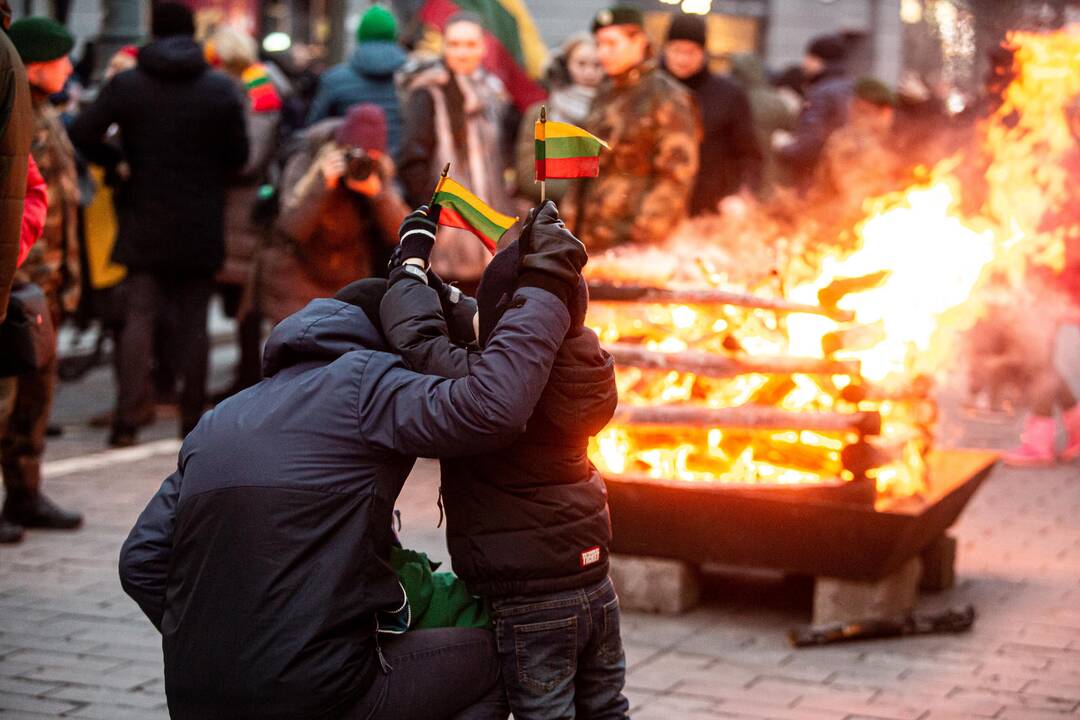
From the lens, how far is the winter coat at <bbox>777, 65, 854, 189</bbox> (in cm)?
1207

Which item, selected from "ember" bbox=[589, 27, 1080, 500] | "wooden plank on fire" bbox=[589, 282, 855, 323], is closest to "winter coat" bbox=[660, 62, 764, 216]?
"ember" bbox=[589, 27, 1080, 500]

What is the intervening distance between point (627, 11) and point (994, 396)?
179 inches

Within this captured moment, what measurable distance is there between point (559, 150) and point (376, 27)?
20.4 ft

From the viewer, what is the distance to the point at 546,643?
12.6 ft

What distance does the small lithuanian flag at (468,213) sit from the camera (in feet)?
13.0

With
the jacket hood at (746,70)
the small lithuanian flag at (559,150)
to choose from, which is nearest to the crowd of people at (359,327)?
the small lithuanian flag at (559,150)

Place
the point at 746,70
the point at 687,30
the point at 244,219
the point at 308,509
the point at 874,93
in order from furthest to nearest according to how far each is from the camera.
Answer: the point at 746,70, the point at 874,93, the point at 244,219, the point at 687,30, the point at 308,509

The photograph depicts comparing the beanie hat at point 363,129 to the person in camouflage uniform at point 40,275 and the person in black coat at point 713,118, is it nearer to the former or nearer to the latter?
the person in camouflage uniform at point 40,275

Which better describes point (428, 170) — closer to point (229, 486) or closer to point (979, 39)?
point (979, 39)

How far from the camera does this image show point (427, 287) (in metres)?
3.84

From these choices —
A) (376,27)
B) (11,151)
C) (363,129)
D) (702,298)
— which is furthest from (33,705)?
(376,27)

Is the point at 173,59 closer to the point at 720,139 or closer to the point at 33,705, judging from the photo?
the point at 720,139

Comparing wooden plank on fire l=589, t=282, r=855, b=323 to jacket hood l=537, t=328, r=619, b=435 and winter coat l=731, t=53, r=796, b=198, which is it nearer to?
jacket hood l=537, t=328, r=619, b=435

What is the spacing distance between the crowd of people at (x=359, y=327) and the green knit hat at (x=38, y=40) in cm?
1
